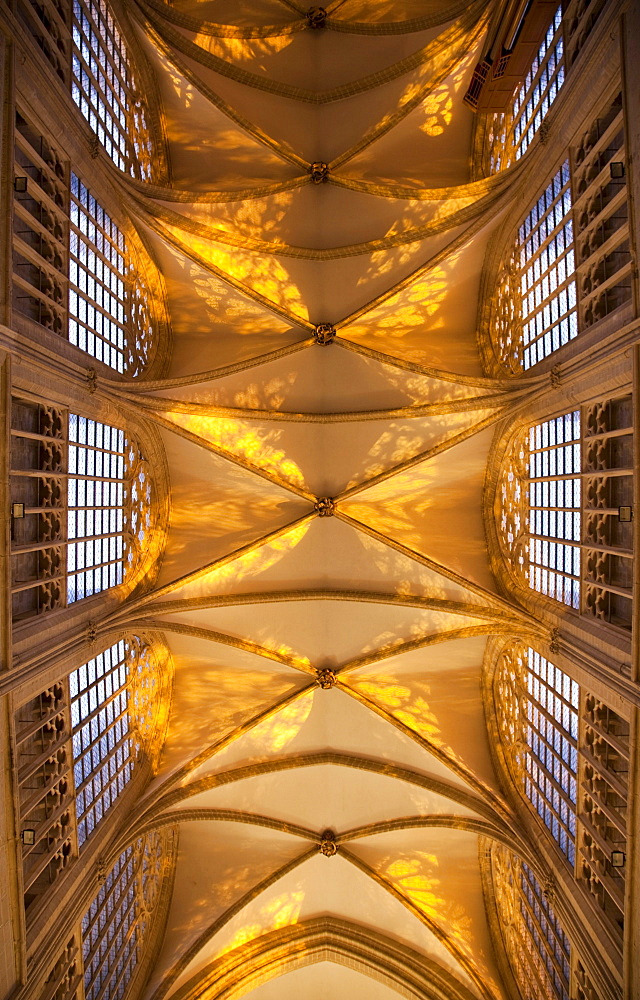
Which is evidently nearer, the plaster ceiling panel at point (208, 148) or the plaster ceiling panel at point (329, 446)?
the plaster ceiling panel at point (208, 148)

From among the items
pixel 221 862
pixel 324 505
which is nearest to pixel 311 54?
pixel 324 505

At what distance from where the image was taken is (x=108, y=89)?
15.9 metres

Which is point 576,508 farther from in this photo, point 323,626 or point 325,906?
point 325,906

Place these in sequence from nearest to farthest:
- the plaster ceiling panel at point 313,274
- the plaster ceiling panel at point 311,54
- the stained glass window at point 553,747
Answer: the stained glass window at point 553,747
the plaster ceiling panel at point 311,54
the plaster ceiling panel at point 313,274

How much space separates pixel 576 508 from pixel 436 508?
6626mm

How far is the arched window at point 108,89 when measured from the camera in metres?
14.2

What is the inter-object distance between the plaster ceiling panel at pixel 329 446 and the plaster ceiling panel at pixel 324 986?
13.0 meters

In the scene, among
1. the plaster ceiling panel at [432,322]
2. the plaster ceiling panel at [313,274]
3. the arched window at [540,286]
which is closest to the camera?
the arched window at [540,286]

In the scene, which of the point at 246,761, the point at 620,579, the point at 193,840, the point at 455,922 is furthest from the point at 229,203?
the point at 455,922

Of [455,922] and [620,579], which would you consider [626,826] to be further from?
[455,922]

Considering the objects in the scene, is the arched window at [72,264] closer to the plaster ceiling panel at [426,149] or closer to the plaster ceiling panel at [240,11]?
the plaster ceiling panel at [240,11]

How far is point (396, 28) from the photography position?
17625 millimetres

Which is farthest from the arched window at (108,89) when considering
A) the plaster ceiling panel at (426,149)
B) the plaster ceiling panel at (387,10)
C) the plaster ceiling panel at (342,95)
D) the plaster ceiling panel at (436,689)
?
the plaster ceiling panel at (436,689)

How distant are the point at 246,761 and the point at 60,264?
13106 mm
